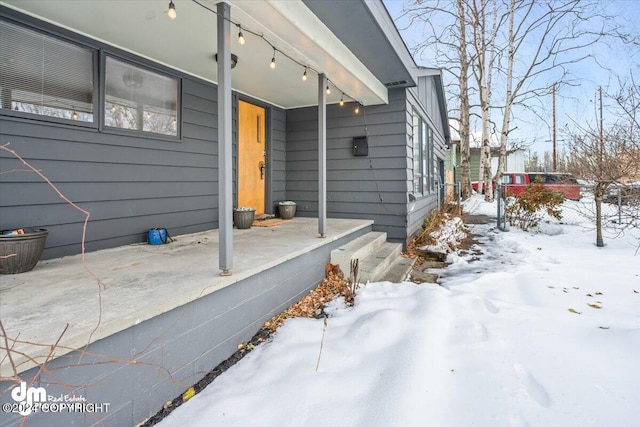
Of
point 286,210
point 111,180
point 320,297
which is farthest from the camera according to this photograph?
point 286,210

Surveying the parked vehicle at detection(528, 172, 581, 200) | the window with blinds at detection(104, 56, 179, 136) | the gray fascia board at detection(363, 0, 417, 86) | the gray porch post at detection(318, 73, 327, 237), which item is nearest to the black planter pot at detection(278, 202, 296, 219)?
the gray porch post at detection(318, 73, 327, 237)

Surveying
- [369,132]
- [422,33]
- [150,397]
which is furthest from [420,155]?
[422,33]

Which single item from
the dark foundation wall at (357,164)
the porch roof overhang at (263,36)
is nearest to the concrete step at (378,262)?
the dark foundation wall at (357,164)

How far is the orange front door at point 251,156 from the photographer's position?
16.0 ft

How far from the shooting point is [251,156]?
509 cm

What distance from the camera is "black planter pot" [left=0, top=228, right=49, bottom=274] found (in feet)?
7.06

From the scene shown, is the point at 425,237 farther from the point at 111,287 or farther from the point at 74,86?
the point at 74,86

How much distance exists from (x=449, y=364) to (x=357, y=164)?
12.5 ft

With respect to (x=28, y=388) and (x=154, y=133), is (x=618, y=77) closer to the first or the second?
(x=154, y=133)

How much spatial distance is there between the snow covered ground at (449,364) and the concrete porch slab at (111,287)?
1.94ft

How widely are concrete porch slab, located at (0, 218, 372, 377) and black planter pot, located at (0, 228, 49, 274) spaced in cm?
6

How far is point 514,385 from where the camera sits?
1.73 metres

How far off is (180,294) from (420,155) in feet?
18.7

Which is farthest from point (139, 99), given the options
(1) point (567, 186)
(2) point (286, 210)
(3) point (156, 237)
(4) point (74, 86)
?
(1) point (567, 186)
